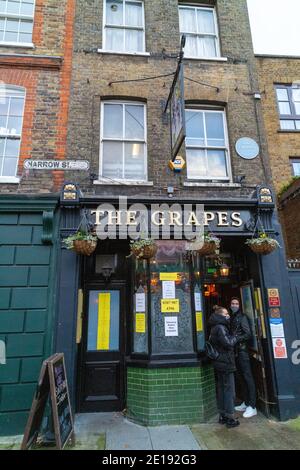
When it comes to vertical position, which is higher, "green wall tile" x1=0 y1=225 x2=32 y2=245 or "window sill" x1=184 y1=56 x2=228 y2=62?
"window sill" x1=184 y1=56 x2=228 y2=62

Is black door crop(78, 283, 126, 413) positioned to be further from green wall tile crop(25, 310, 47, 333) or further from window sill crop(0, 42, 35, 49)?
window sill crop(0, 42, 35, 49)

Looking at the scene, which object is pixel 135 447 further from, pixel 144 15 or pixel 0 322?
pixel 144 15

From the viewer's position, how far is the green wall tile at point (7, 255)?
6164 mm

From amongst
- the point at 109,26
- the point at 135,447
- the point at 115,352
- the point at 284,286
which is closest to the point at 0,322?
the point at 115,352

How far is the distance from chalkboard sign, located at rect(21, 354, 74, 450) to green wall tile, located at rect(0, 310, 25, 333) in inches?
50.3

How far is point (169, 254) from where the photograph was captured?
21.6ft

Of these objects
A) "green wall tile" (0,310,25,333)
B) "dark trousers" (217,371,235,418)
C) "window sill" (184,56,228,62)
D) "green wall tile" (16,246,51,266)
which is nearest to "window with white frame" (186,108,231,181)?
"window sill" (184,56,228,62)

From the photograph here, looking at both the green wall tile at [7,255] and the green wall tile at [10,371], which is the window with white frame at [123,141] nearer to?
the green wall tile at [7,255]

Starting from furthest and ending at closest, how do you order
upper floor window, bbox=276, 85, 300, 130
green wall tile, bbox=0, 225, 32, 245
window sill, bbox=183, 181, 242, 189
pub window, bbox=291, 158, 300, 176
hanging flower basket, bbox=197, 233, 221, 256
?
upper floor window, bbox=276, 85, 300, 130 → pub window, bbox=291, 158, 300, 176 → window sill, bbox=183, 181, 242, 189 → green wall tile, bbox=0, 225, 32, 245 → hanging flower basket, bbox=197, 233, 221, 256

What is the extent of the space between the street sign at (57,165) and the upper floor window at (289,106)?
32.1 ft

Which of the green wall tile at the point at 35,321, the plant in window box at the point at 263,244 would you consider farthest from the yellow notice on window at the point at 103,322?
the plant in window box at the point at 263,244

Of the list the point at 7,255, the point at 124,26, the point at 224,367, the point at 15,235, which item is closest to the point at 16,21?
the point at 124,26

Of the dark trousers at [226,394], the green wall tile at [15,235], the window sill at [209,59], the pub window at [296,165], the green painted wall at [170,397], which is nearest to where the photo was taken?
the dark trousers at [226,394]

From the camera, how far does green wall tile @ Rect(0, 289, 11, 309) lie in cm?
594
